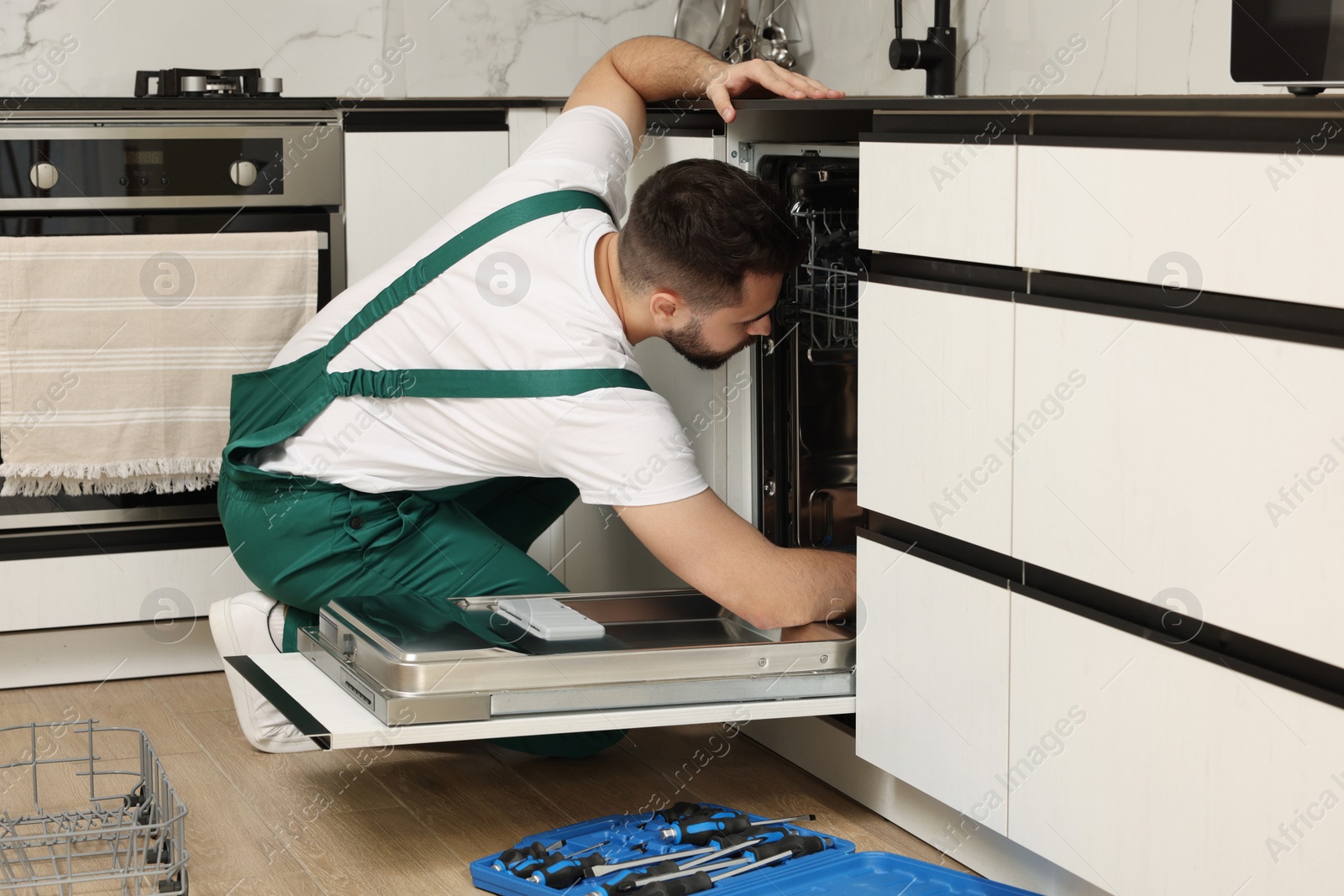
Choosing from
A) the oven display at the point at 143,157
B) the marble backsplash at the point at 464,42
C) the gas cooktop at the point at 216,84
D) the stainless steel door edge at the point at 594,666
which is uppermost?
Result: the marble backsplash at the point at 464,42

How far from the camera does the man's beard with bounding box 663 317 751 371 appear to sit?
2.13 meters

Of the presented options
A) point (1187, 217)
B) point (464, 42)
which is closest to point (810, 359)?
point (1187, 217)

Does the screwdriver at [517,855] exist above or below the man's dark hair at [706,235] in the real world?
below

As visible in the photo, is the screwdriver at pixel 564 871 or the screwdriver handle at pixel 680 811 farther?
the screwdriver handle at pixel 680 811

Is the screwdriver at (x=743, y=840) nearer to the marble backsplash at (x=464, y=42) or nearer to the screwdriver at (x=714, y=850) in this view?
the screwdriver at (x=714, y=850)

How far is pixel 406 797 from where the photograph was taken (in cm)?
223

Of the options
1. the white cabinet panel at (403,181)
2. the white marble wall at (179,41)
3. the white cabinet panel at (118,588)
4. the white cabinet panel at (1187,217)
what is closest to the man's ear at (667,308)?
the white cabinet panel at (1187,217)

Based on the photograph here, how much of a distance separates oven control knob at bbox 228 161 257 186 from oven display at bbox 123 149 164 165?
4.9 inches

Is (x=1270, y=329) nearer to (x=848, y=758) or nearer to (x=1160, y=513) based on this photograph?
(x=1160, y=513)

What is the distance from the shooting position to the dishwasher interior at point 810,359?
91.7 inches

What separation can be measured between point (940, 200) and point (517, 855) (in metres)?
0.96

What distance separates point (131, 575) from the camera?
276cm

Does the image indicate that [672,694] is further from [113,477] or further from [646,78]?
[113,477]

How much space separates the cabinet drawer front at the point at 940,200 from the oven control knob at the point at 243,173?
129 centimetres
